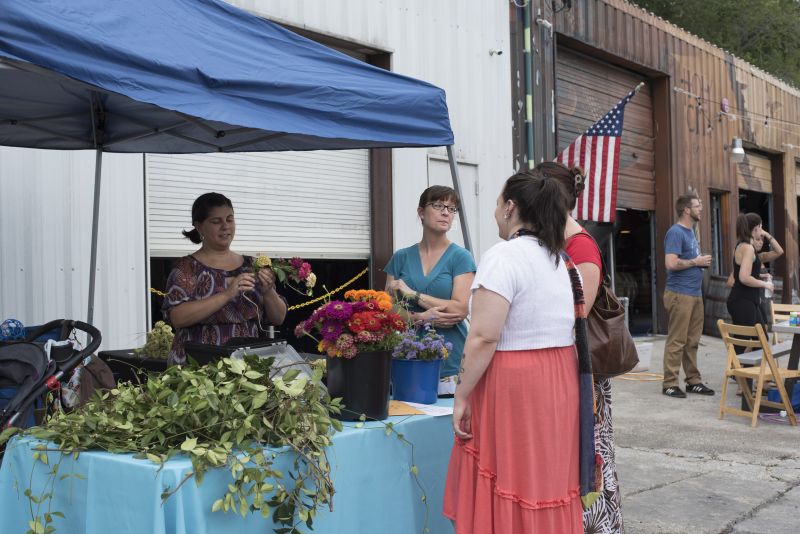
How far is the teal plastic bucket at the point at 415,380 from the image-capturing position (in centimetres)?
344

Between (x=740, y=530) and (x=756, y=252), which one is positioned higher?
(x=756, y=252)

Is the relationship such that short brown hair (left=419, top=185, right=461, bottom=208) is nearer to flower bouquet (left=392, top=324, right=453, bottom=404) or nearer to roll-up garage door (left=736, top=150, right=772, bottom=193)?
flower bouquet (left=392, top=324, right=453, bottom=404)

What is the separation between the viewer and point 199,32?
11.1ft

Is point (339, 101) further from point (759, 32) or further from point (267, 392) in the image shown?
point (759, 32)

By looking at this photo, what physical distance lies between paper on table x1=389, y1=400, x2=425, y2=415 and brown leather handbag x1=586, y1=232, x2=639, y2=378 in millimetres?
710

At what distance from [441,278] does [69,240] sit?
2.92m

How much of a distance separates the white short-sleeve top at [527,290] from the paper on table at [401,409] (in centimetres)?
57

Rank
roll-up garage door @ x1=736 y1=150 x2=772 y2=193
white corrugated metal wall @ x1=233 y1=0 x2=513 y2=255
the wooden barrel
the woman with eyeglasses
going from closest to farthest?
the woman with eyeglasses, white corrugated metal wall @ x1=233 y1=0 x2=513 y2=255, the wooden barrel, roll-up garage door @ x1=736 y1=150 x2=772 y2=193

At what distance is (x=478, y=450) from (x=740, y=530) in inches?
93.2

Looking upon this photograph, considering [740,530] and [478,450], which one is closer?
[478,450]

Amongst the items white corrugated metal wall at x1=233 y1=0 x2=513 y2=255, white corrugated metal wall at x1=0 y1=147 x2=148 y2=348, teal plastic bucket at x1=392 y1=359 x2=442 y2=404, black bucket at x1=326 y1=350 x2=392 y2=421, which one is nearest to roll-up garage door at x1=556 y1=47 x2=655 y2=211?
white corrugated metal wall at x1=233 y1=0 x2=513 y2=255

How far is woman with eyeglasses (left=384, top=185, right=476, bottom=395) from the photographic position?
13.1 ft

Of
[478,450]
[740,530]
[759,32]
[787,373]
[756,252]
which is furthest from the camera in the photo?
[759,32]

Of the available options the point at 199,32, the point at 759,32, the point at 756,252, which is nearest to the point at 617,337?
the point at 199,32
